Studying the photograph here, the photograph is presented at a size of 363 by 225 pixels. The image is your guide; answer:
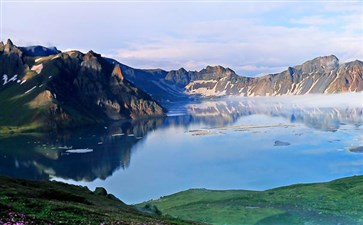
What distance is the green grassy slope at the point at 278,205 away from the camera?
226 feet

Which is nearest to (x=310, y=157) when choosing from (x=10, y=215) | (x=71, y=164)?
(x=71, y=164)

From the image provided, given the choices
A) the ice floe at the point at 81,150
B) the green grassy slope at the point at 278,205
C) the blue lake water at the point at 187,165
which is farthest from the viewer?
the ice floe at the point at 81,150

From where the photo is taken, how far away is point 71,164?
6388 inches

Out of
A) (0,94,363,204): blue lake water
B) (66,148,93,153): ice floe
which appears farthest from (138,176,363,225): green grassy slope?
(66,148,93,153): ice floe

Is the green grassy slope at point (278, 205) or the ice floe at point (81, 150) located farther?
the ice floe at point (81, 150)

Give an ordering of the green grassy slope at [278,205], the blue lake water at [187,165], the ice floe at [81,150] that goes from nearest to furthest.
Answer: the green grassy slope at [278,205]
the blue lake water at [187,165]
the ice floe at [81,150]

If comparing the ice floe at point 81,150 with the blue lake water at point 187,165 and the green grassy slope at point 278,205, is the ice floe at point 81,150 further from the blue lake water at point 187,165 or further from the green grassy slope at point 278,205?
the green grassy slope at point 278,205

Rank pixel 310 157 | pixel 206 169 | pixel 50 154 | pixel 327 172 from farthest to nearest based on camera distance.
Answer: pixel 50 154 < pixel 310 157 < pixel 206 169 < pixel 327 172

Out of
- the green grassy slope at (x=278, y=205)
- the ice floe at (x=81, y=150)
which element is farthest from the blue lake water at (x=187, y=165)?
the green grassy slope at (x=278, y=205)

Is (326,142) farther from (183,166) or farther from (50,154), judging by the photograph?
(50,154)

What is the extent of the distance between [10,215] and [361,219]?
189ft

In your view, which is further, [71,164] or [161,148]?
[161,148]

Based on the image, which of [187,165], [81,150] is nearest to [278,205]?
[187,165]

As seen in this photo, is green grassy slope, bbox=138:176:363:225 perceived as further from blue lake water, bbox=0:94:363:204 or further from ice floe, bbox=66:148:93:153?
ice floe, bbox=66:148:93:153
